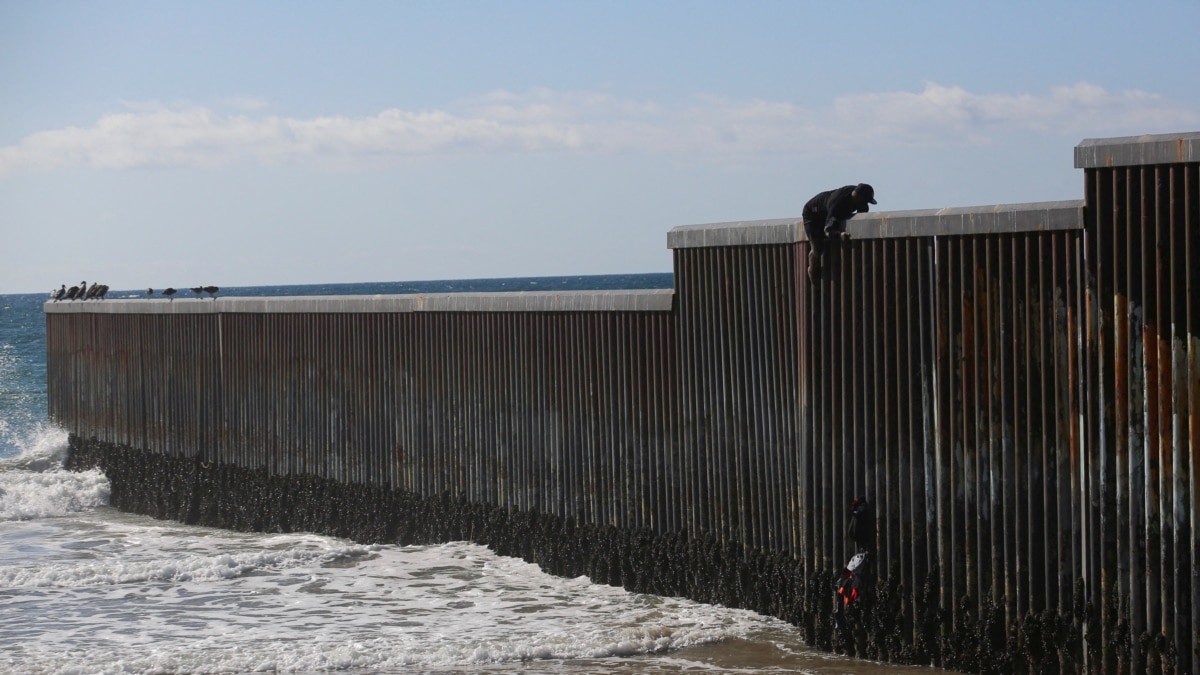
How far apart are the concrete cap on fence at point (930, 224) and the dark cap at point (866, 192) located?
0.28 meters

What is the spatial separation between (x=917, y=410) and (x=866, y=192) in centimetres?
184

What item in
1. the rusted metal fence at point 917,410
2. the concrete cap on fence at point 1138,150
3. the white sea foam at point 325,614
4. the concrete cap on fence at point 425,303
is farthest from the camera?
the concrete cap on fence at point 425,303

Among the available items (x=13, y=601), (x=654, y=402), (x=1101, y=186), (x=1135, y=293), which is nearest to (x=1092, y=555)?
(x=1135, y=293)

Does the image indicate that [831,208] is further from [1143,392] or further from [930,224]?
[1143,392]

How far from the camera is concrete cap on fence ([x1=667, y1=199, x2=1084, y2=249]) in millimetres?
9828

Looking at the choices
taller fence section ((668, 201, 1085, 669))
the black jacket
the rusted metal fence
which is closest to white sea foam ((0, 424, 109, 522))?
the rusted metal fence

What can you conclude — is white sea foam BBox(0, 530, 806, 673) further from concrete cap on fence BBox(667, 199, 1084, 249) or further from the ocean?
concrete cap on fence BBox(667, 199, 1084, 249)

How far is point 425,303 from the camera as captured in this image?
17125mm

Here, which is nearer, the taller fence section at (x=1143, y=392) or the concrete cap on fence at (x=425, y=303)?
the taller fence section at (x=1143, y=392)

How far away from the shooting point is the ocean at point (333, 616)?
40.3 feet

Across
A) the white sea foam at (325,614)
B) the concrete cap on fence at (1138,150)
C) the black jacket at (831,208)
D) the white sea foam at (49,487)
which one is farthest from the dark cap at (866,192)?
the white sea foam at (49,487)

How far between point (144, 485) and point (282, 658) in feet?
36.5

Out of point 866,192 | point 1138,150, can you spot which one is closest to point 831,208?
point 866,192

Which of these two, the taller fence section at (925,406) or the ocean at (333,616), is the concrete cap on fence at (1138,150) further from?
the ocean at (333,616)
